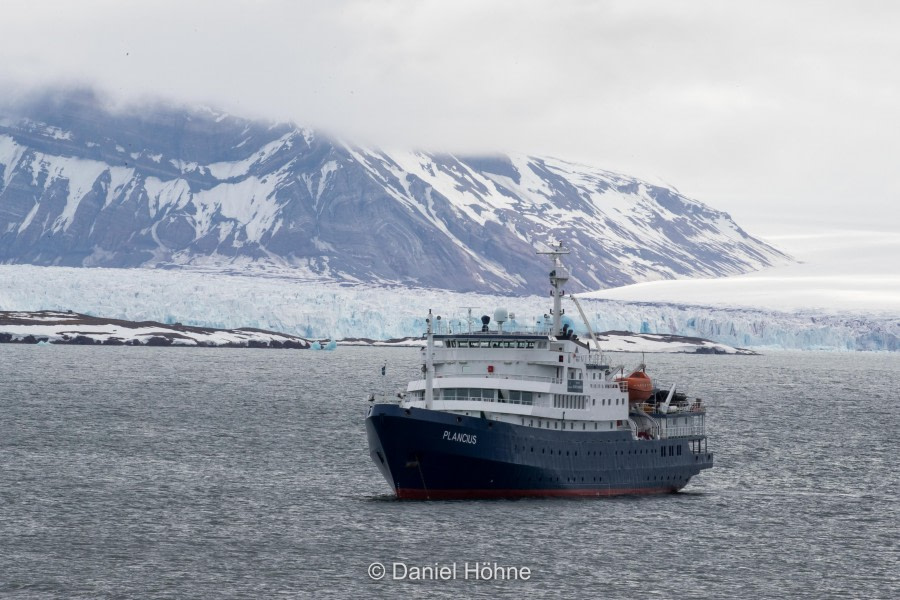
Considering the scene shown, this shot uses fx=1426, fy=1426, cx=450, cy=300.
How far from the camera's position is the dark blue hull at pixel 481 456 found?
63.8 meters

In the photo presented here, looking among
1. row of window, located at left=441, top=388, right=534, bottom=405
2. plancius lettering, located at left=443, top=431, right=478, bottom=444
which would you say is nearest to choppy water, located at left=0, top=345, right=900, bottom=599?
plancius lettering, located at left=443, top=431, right=478, bottom=444

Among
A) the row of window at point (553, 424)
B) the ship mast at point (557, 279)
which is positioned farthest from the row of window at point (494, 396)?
the ship mast at point (557, 279)

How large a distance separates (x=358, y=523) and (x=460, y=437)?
6315 mm

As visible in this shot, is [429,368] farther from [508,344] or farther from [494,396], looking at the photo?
[508,344]

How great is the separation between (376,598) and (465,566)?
5619mm

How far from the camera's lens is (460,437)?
209 feet

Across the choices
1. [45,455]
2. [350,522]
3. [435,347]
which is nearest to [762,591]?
[350,522]

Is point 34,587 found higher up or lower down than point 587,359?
lower down

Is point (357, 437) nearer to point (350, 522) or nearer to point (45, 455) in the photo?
point (45, 455)

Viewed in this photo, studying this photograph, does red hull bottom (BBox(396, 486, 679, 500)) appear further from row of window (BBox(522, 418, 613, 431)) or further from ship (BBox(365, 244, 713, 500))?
row of window (BBox(522, 418, 613, 431))

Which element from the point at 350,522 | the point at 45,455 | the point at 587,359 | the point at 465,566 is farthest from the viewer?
the point at 45,455

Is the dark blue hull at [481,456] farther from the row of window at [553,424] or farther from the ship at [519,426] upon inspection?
the row of window at [553,424]

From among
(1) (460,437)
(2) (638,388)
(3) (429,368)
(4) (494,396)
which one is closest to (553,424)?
(4) (494,396)

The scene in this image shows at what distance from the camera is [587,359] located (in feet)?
230
